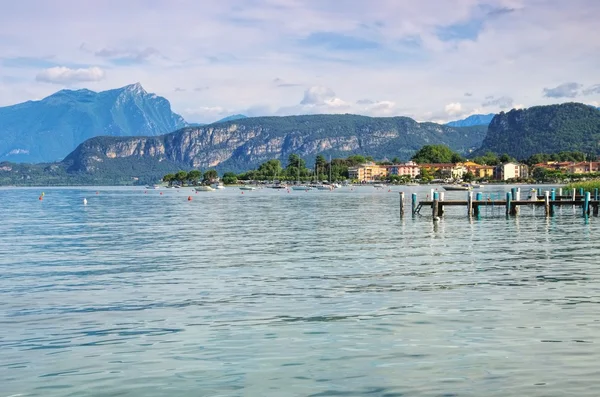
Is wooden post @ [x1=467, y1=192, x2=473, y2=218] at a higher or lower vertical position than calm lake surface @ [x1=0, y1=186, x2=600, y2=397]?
higher

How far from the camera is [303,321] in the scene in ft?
69.0

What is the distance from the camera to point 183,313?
22.6 metres

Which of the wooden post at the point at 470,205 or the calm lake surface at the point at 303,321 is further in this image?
the wooden post at the point at 470,205

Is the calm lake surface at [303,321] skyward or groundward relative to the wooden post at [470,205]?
groundward

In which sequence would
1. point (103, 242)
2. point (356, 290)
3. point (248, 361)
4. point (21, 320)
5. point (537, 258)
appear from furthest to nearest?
point (103, 242) → point (537, 258) → point (356, 290) → point (21, 320) → point (248, 361)

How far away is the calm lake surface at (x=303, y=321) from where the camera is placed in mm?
15328

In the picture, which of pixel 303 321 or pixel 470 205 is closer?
pixel 303 321

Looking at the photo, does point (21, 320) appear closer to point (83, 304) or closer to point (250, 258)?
point (83, 304)

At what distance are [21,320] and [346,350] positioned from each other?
1031 centimetres

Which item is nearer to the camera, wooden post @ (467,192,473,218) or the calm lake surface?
the calm lake surface

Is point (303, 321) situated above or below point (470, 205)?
below

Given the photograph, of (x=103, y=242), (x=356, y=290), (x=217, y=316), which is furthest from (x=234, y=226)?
(x=217, y=316)

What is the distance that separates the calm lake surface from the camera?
15328 mm

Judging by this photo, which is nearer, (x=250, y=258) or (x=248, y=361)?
(x=248, y=361)
